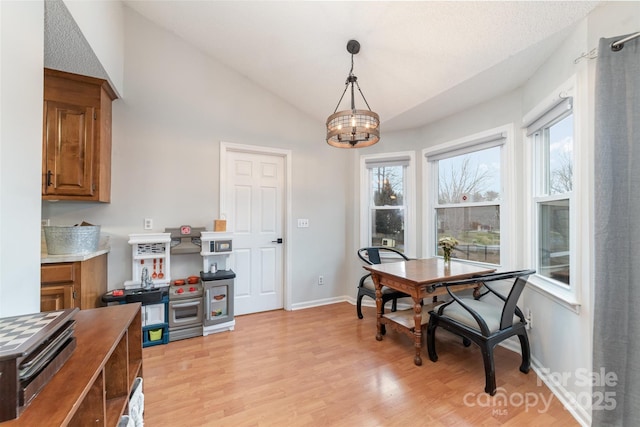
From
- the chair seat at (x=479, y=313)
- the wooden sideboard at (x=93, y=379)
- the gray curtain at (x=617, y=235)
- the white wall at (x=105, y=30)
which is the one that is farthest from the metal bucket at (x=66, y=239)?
the gray curtain at (x=617, y=235)

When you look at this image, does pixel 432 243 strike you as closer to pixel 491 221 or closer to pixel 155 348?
pixel 491 221

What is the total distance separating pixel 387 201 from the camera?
11.9 ft

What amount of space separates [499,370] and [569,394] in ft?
1.50

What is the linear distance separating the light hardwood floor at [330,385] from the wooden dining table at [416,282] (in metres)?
0.23

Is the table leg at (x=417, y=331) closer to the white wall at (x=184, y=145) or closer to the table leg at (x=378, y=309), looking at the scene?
the table leg at (x=378, y=309)

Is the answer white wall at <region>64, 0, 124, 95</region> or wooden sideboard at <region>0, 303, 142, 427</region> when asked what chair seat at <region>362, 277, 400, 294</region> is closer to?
wooden sideboard at <region>0, 303, 142, 427</region>

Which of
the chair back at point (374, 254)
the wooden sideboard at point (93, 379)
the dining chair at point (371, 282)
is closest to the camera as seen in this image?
the wooden sideboard at point (93, 379)

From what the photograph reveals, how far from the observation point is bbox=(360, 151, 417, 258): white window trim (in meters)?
3.41

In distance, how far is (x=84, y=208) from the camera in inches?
98.7

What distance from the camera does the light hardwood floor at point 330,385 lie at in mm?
1616

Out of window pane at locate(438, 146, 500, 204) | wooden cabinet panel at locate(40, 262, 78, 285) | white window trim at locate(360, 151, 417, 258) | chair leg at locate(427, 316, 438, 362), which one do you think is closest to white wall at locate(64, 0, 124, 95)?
wooden cabinet panel at locate(40, 262, 78, 285)

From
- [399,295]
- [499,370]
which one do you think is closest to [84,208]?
[399,295]

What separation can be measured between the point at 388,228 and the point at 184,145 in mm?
2777

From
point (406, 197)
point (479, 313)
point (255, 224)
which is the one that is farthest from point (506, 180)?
point (255, 224)
